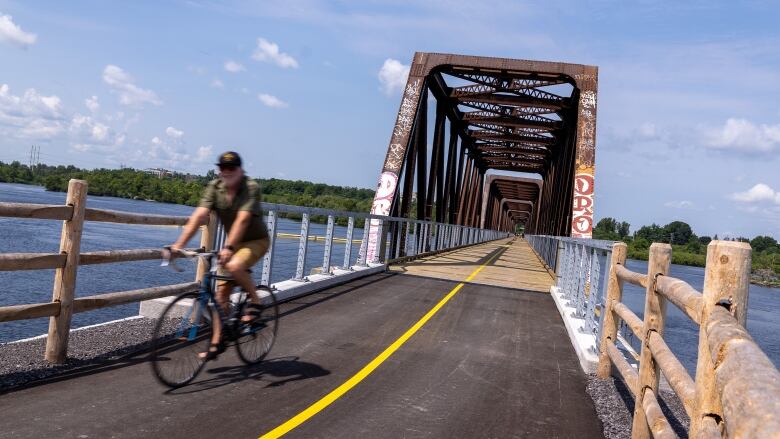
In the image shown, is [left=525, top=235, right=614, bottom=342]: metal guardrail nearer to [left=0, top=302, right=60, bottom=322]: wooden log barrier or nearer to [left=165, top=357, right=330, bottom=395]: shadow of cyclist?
[left=165, top=357, right=330, bottom=395]: shadow of cyclist

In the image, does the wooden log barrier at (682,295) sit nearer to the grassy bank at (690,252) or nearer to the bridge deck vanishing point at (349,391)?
the bridge deck vanishing point at (349,391)

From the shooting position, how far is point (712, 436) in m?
2.29

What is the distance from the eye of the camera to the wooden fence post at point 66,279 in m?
5.89

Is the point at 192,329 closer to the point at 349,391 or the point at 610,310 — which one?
the point at 349,391

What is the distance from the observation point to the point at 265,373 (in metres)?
6.28

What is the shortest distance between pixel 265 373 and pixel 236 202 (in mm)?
1692

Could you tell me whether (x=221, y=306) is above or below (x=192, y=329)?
above

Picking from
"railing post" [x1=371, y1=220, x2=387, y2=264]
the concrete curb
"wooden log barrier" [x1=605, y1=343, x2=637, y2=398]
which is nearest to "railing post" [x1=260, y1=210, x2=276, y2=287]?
the concrete curb

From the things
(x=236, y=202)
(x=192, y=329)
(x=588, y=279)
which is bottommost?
(x=192, y=329)

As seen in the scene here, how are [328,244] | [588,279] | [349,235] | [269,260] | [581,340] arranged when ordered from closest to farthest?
[581,340] < [269,260] < [588,279] < [328,244] < [349,235]

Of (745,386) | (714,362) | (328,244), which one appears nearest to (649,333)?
(714,362)

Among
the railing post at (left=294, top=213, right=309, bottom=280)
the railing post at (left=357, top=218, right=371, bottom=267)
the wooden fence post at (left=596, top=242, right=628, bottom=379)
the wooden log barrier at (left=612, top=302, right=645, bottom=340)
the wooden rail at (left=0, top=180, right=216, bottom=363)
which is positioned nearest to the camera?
the wooden log barrier at (left=612, top=302, right=645, bottom=340)

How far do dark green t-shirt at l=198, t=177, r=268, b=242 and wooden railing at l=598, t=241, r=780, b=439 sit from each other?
3.38m

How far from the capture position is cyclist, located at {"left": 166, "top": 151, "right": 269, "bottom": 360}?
5738 mm
